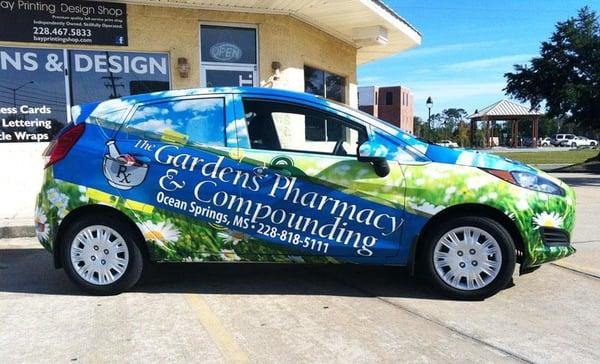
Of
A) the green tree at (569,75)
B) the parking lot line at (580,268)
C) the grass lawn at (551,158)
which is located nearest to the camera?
the parking lot line at (580,268)

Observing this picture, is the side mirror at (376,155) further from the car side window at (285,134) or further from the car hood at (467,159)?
the car hood at (467,159)

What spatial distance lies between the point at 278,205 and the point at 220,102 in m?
1.07

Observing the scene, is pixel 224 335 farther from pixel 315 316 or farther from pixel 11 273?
pixel 11 273

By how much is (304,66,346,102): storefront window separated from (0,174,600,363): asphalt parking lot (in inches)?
262

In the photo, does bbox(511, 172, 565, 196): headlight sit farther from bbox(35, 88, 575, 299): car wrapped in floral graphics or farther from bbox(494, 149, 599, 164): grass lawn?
bbox(494, 149, 599, 164): grass lawn

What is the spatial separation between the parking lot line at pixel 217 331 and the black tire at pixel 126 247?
0.52m

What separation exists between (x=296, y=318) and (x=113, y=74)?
688 cm

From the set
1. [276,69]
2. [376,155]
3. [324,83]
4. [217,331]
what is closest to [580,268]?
[376,155]

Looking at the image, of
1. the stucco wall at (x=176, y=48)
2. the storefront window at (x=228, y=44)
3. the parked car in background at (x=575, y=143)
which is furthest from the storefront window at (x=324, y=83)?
the parked car in background at (x=575, y=143)

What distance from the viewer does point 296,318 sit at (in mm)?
4340

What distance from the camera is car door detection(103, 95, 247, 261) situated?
4.75 metres

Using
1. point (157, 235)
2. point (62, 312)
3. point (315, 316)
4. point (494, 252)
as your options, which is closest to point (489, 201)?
point (494, 252)

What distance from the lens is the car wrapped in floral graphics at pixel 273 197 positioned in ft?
15.1

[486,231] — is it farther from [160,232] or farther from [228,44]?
[228,44]
